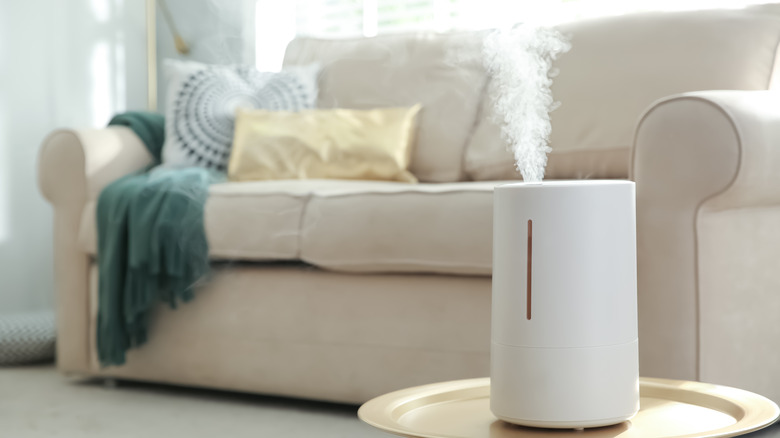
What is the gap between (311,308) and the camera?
1.78 meters

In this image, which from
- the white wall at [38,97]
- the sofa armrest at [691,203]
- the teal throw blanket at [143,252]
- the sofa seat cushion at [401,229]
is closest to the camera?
the sofa armrest at [691,203]

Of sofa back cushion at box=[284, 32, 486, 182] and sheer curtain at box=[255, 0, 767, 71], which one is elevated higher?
sheer curtain at box=[255, 0, 767, 71]

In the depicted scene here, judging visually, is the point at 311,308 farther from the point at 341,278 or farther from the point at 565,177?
the point at 565,177

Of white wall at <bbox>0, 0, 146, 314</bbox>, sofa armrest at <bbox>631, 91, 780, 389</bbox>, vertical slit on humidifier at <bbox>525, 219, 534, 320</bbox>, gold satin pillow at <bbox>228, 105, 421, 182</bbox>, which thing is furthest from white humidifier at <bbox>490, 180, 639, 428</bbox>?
white wall at <bbox>0, 0, 146, 314</bbox>

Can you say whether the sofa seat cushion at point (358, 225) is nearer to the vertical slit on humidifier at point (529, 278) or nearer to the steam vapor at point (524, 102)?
the steam vapor at point (524, 102)

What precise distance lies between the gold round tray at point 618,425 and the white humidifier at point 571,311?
2 centimetres

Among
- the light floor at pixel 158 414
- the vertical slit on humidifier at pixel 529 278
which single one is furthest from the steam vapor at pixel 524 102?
the light floor at pixel 158 414

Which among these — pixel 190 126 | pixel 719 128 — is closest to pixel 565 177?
pixel 719 128

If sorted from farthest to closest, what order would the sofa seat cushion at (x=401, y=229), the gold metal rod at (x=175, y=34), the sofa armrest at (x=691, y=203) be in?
the gold metal rod at (x=175, y=34) < the sofa seat cushion at (x=401, y=229) < the sofa armrest at (x=691, y=203)

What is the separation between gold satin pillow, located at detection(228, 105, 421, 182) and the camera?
2.18 meters

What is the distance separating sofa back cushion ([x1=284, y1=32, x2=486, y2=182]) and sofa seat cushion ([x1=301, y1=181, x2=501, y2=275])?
47cm

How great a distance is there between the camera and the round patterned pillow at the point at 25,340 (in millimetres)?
2436

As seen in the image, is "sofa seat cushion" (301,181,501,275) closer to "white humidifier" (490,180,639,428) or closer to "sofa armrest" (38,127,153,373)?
"sofa armrest" (38,127,153,373)

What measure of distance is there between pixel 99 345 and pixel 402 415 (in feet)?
4.88
